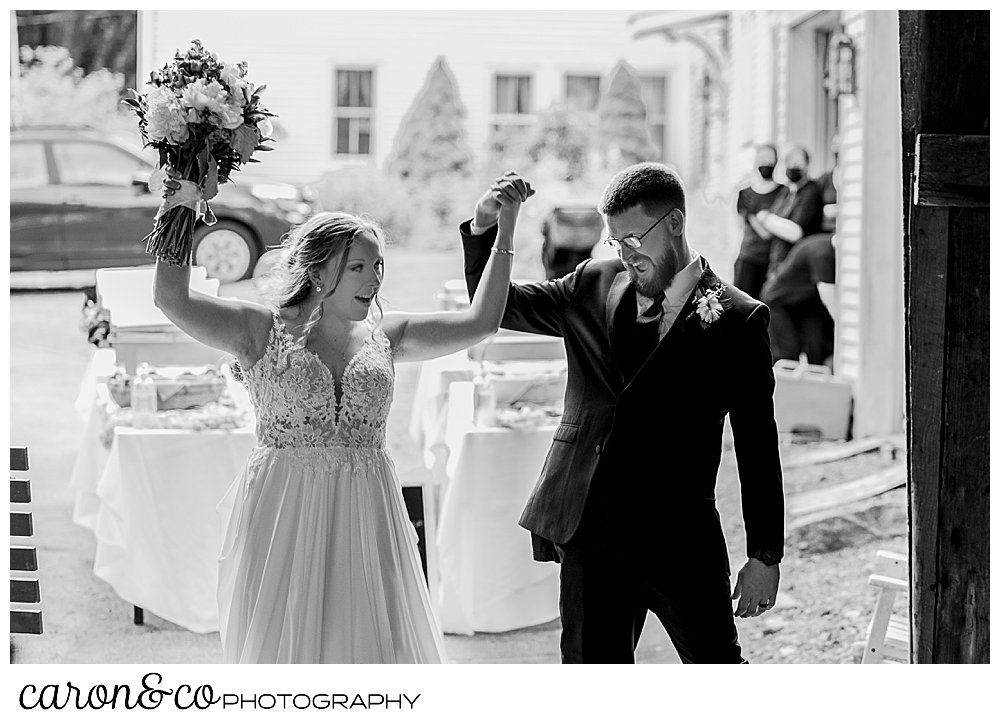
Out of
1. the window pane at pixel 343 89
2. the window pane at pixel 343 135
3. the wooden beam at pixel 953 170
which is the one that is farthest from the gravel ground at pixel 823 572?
the window pane at pixel 343 89

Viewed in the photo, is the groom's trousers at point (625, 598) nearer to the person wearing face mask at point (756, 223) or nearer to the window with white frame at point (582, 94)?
the person wearing face mask at point (756, 223)

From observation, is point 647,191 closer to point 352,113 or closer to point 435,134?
point 352,113

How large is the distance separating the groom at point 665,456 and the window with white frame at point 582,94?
780 cm

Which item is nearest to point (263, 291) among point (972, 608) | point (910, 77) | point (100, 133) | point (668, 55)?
point (910, 77)

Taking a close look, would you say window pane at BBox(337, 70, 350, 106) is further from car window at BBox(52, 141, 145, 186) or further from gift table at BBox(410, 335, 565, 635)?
gift table at BBox(410, 335, 565, 635)

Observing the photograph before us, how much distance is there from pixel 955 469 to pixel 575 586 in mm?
1062

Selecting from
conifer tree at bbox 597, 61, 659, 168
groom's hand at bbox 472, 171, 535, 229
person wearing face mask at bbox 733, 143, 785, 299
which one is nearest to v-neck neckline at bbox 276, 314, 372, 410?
groom's hand at bbox 472, 171, 535, 229

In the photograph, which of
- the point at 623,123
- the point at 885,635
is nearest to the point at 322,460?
the point at 885,635

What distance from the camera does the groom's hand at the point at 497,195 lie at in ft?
7.91

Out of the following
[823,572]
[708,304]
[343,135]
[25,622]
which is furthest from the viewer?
[343,135]

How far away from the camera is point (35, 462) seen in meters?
5.82

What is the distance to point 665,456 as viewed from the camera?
2.36 metres

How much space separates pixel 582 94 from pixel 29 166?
5.39m

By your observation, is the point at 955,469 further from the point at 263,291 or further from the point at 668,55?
the point at 668,55
